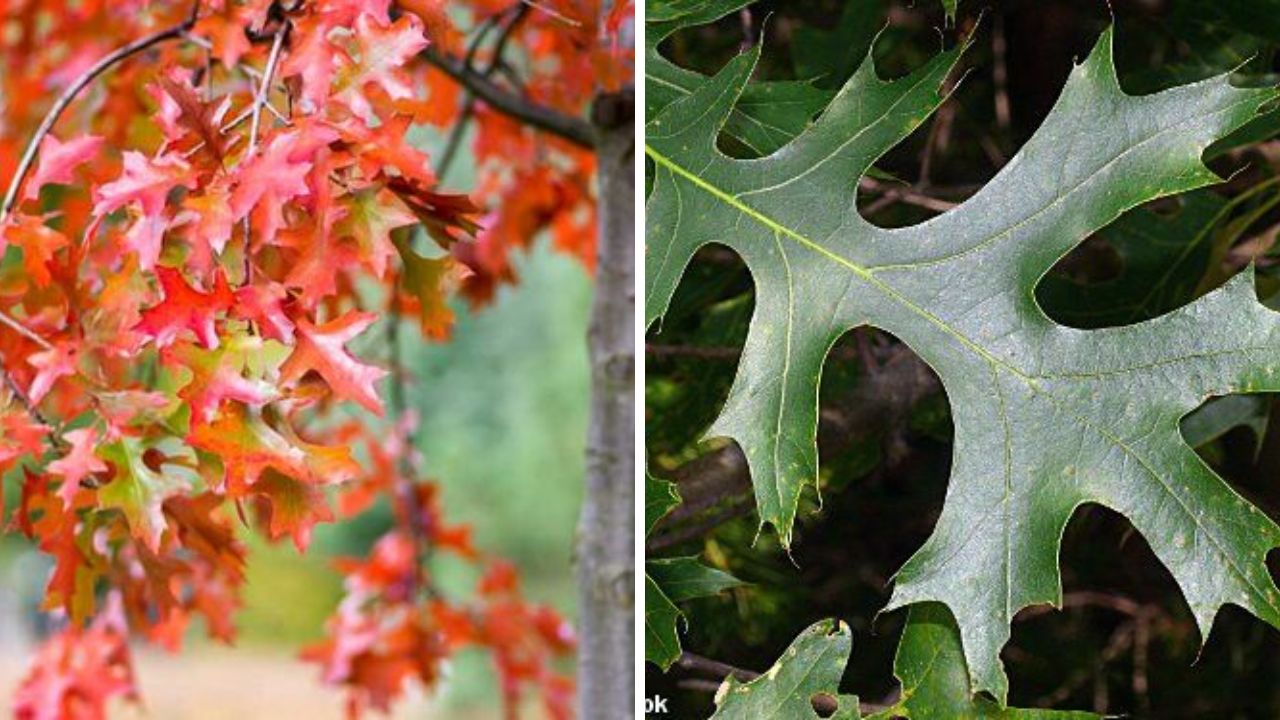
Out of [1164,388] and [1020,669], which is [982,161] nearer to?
[1020,669]

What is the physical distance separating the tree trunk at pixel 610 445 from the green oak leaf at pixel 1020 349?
0.41 m

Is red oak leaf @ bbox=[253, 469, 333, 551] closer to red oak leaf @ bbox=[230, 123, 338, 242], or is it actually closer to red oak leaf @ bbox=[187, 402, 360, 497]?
red oak leaf @ bbox=[187, 402, 360, 497]

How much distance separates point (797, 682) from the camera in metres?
0.79

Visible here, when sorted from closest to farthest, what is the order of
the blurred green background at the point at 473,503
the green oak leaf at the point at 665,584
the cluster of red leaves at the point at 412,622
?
the green oak leaf at the point at 665,584, the cluster of red leaves at the point at 412,622, the blurred green background at the point at 473,503

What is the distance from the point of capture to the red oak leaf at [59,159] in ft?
3.05

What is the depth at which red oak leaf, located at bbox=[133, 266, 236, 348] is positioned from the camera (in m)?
0.78

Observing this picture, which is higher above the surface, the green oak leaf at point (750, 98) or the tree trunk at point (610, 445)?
the green oak leaf at point (750, 98)

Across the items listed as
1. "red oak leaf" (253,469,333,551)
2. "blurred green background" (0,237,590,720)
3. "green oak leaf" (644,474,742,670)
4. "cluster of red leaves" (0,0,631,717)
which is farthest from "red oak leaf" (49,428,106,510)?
"blurred green background" (0,237,590,720)

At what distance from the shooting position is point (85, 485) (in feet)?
3.15

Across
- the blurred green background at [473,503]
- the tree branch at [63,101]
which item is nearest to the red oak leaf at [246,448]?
the tree branch at [63,101]

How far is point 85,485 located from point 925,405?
0.55m

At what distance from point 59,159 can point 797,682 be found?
0.52 metres

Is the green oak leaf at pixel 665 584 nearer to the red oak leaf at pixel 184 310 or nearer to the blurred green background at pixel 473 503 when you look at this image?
the red oak leaf at pixel 184 310

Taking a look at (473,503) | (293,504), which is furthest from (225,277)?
(473,503)
